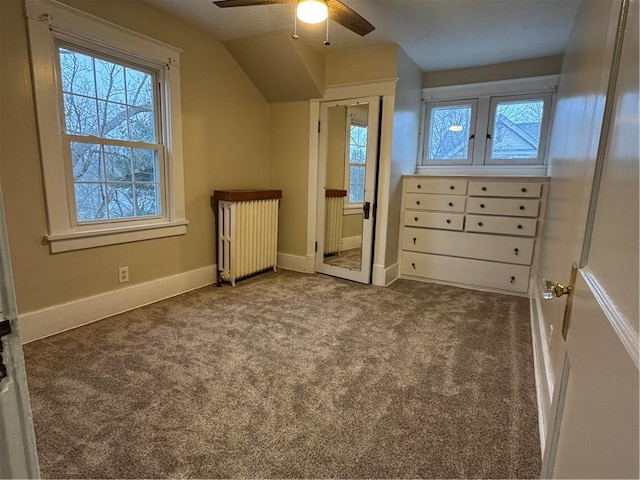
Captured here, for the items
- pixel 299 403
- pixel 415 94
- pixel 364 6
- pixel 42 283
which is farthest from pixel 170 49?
pixel 299 403

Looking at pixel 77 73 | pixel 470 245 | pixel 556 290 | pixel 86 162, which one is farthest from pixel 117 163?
pixel 470 245

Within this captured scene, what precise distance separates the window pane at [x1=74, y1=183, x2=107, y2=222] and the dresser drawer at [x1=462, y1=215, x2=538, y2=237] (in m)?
3.18

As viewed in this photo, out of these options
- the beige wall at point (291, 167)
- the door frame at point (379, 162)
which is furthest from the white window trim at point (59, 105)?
the door frame at point (379, 162)

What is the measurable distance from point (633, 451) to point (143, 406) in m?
1.77

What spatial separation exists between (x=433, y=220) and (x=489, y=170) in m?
0.88

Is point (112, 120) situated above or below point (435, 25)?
below

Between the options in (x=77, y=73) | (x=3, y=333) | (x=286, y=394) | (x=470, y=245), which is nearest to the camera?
(x=3, y=333)

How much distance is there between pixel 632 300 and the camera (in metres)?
0.49

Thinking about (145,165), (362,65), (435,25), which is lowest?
(145,165)

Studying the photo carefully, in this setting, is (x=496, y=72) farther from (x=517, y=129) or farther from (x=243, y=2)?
(x=243, y=2)

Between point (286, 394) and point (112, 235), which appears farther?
point (112, 235)

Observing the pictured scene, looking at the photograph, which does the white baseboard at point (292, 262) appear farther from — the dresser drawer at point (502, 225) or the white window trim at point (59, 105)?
the dresser drawer at point (502, 225)

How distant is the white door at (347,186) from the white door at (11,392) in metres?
3.14

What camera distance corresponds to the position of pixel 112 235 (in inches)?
102
